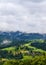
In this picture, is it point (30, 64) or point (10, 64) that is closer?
point (30, 64)

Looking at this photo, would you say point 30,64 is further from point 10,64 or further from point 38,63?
point 10,64

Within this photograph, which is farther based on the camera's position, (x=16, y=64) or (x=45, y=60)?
(x=16, y=64)

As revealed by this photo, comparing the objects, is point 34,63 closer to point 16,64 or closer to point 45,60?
point 45,60

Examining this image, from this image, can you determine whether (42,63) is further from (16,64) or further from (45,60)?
(16,64)

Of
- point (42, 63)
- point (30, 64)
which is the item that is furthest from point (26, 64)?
point (42, 63)

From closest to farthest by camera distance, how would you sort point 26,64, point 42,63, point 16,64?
1. point 42,63
2. point 26,64
3. point 16,64

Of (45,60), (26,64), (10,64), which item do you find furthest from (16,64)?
(45,60)

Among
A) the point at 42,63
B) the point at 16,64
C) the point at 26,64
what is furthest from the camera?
the point at 16,64

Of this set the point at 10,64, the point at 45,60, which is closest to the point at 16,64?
the point at 10,64
